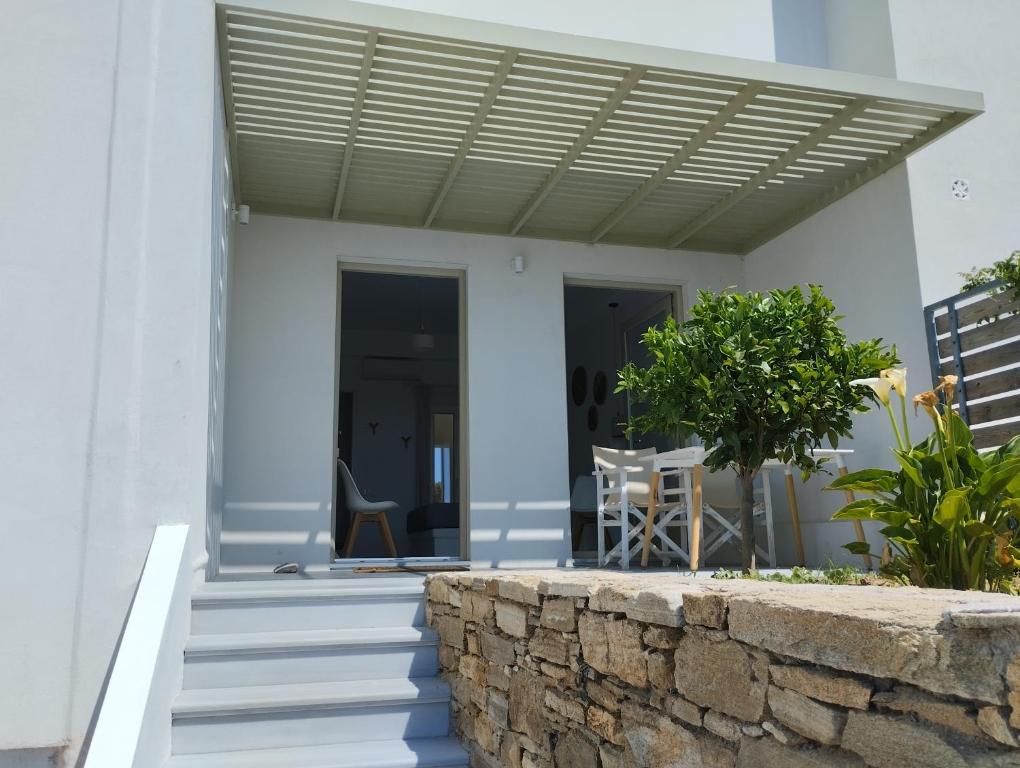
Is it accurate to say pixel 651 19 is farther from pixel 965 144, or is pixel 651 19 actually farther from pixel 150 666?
pixel 150 666

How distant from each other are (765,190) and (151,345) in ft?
15.0

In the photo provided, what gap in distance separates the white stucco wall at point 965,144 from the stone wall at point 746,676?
406 cm

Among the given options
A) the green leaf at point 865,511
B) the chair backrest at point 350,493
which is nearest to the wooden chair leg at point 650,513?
the green leaf at point 865,511

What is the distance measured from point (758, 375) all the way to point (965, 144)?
Result: 3455 millimetres

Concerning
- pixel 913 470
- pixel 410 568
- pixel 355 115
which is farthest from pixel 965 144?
pixel 410 568

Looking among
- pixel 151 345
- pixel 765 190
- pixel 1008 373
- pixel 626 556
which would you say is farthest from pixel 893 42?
pixel 151 345

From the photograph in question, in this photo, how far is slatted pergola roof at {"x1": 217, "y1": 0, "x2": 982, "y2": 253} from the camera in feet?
14.8

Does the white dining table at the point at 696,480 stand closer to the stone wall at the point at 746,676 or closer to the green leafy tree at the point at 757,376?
the green leafy tree at the point at 757,376

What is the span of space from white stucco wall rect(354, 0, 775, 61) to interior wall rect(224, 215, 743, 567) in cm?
161

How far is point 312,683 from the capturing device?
3.46 metres

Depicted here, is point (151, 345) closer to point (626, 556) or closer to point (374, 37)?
point (374, 37)

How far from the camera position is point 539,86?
193 inches

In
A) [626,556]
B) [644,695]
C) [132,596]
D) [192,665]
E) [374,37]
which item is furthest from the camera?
[626,556]

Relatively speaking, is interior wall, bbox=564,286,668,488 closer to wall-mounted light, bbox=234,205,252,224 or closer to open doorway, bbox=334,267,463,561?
open doorway, bbox=334,267,463,561
